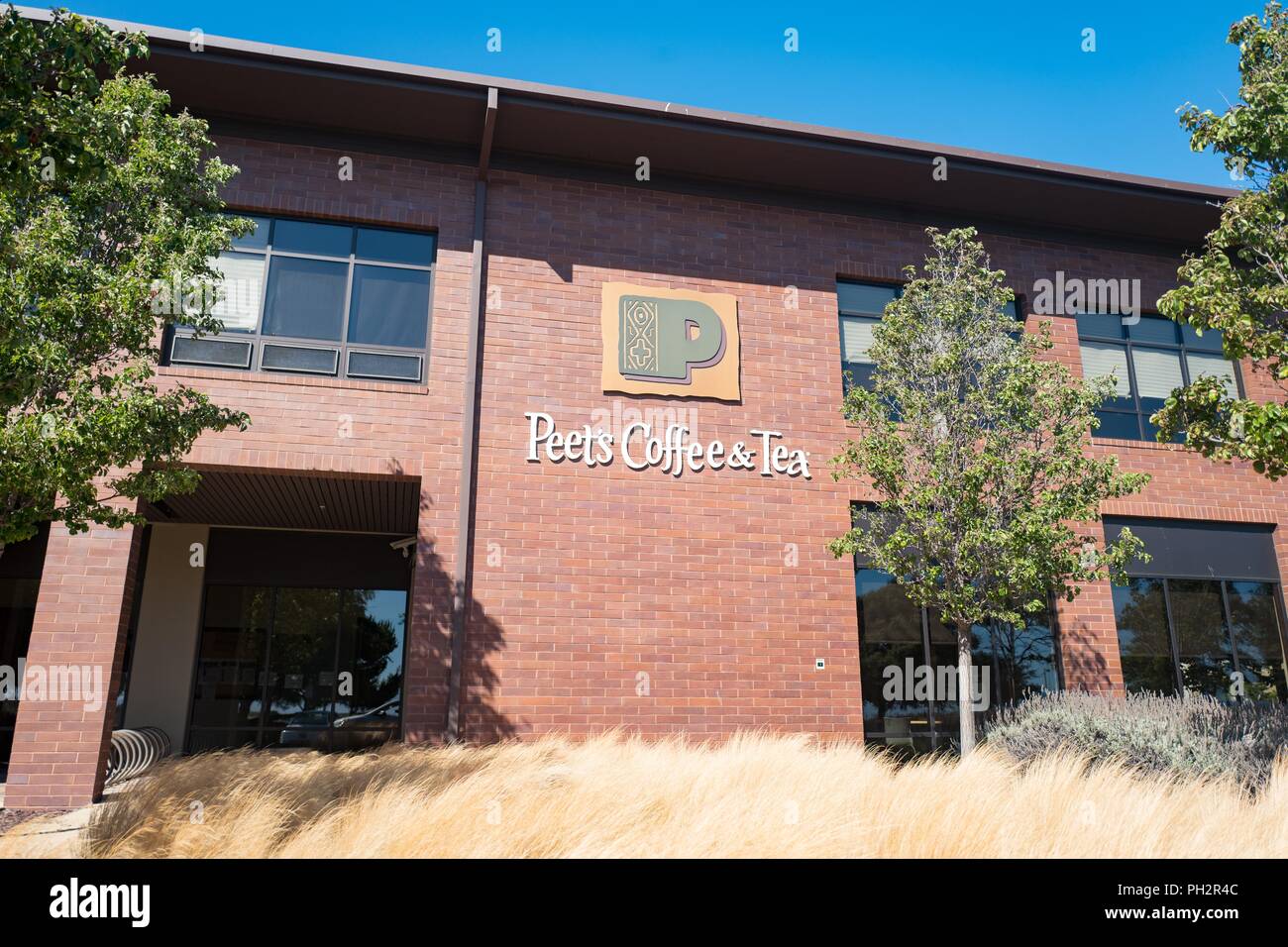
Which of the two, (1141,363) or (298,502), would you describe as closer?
(298,502)

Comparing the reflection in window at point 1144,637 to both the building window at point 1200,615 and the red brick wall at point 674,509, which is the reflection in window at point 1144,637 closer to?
the building window at point 1200,615

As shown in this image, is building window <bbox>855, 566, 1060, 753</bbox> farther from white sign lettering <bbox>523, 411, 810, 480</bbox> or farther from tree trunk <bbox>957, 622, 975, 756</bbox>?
white sign lettering <bbox>523, 411, 810, 480</bbox>

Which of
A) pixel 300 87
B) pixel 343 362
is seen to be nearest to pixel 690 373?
pixel 343 362

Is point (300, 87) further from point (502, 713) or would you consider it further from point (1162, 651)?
point (1162, 651)

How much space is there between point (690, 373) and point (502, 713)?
17.8 ft

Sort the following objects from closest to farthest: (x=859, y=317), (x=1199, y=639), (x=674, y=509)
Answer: (x=674, y=509) → (x=1199, y=639) → (x=859, y=317)

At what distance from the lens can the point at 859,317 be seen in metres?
14.3

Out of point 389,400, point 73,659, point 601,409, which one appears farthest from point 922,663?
point 73,659

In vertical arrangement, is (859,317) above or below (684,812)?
above

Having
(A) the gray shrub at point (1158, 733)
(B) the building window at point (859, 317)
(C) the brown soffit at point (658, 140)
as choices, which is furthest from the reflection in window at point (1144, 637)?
(C) the brown soffit at point (658, 140)

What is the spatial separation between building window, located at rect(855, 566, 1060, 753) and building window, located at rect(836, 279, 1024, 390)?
10.5 feet

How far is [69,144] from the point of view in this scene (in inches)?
217

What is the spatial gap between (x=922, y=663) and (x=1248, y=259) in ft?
21.7

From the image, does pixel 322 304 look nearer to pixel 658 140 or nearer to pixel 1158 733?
pixel 658 140
